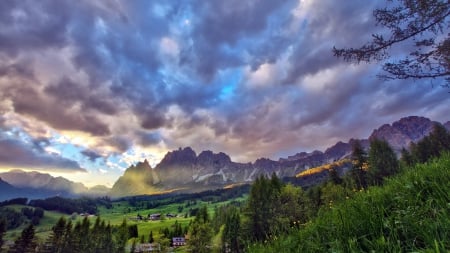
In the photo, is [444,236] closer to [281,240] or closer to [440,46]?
[281,240]

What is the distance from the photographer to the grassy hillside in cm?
369

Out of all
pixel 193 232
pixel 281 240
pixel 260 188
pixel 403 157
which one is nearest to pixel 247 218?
pixel 260 188

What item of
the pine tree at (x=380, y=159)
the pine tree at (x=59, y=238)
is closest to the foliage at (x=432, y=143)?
the pine tree at (x=380, y=159)

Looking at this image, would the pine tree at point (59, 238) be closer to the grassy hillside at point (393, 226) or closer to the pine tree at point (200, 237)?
the pine tree at point (200, 237)

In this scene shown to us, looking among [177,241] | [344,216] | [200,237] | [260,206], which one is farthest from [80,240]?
[344,216]

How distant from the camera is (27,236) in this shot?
112m

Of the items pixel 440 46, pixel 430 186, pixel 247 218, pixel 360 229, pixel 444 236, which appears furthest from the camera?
pixel 247 218

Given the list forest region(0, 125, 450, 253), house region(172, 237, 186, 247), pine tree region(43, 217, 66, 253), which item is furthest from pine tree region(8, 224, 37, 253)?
house region(172, 237, 186, 247)

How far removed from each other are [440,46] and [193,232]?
3319 inches

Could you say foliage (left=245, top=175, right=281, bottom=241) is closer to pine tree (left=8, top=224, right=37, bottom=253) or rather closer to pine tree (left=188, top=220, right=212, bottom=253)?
pine tree (left=188, top=220, right=212, bottom=253)

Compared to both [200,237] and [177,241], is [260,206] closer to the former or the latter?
[200,237]

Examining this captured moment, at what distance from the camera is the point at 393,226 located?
4.54 meters

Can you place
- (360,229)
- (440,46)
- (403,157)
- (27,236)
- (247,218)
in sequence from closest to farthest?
(360,229) → (440,46) → (247,218) → (403,157) → (27,236)

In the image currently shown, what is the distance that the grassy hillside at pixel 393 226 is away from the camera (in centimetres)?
369
